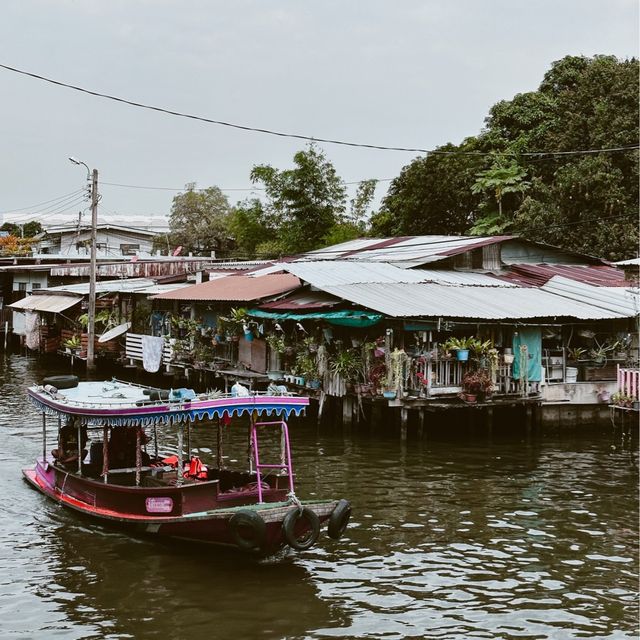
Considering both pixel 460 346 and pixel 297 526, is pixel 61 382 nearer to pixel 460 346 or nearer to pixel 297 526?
pixel 297 526

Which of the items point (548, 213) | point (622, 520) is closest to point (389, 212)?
point (548, 213)

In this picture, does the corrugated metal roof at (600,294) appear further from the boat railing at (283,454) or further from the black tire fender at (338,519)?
the black tire fender at (338,519)

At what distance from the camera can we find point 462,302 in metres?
21.7

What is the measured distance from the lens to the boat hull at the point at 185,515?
11.2 metres

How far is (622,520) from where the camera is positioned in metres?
14.3

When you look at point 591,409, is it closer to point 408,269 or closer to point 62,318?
point 408,269

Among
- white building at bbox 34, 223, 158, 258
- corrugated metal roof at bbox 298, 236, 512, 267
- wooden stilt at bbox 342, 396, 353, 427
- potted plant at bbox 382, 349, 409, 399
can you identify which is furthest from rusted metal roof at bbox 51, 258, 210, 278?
potted plant at bbox 382, 349, 409, 399

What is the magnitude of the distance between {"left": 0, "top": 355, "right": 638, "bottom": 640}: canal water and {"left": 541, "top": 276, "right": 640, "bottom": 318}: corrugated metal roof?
7137 millimetres

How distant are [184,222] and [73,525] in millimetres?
42461

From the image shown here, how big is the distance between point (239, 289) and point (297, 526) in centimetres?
1589

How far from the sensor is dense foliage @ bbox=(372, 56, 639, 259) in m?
34.5

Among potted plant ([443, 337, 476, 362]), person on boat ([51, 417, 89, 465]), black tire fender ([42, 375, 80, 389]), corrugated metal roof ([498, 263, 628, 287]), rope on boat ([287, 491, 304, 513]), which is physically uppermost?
corrugated metal roof ([498, 263, 628, 287])

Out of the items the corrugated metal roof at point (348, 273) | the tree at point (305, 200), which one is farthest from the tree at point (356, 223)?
the corrugated metal roof at point (348, 273)

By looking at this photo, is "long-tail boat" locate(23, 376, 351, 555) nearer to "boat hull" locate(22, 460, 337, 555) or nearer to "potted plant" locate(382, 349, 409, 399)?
"boat hull" locate(22, 460, 337, 555)
